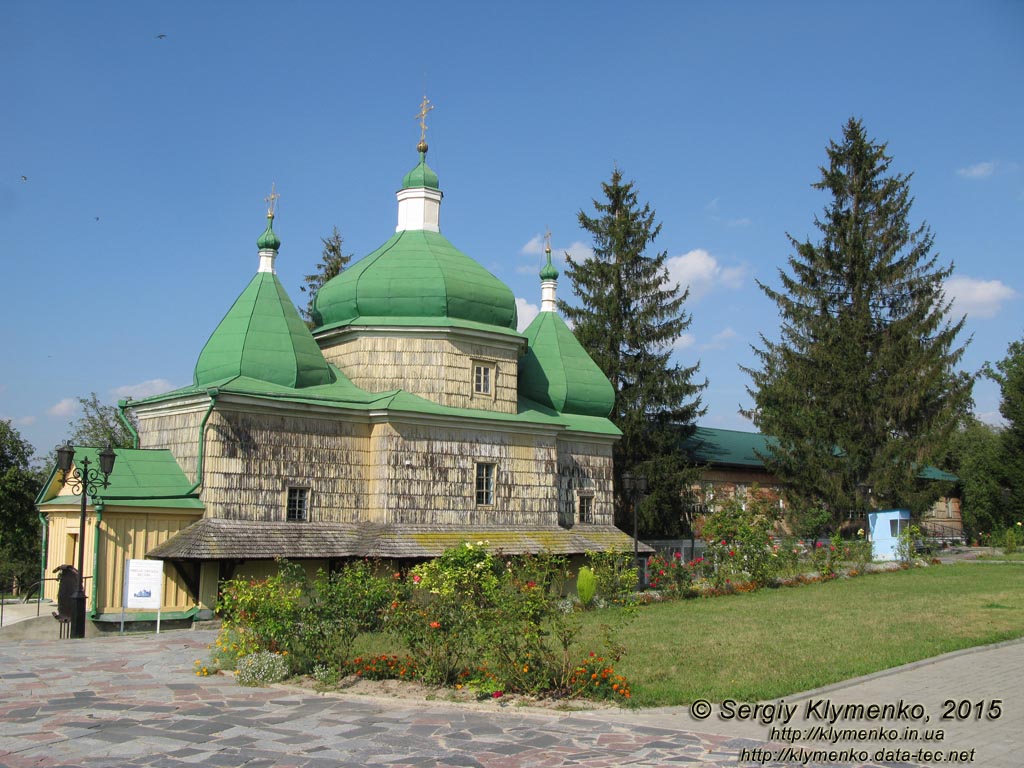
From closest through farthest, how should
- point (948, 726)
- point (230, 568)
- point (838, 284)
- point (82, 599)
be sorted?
1. point (948, 726)
2. point (82, 599)
3. point (230, 568)
4. point (838, 284)

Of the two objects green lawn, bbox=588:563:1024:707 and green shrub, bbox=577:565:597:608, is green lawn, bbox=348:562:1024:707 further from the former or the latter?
green shrub, bbox=577:565:597:608

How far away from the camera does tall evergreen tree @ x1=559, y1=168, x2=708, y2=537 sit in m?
32.1

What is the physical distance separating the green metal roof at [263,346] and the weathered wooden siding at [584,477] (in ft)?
22.3

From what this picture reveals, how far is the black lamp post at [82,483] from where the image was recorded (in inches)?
661

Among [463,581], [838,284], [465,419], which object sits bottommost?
[463,581]

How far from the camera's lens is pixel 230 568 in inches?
749

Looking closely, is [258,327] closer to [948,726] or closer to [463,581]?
[463,581]

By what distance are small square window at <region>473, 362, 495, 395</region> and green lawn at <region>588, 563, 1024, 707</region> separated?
6.80 metres

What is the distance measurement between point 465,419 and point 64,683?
11873 mm

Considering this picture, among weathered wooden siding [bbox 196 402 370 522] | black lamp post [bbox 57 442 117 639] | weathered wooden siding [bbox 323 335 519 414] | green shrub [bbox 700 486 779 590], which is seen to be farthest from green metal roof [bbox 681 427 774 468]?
black lamp post [bbox 57 442 117 639]

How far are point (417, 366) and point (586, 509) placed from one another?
6424 millimetres

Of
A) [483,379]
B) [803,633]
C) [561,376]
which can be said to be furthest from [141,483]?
[803,633]

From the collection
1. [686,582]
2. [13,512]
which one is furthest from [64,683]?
[13,512]

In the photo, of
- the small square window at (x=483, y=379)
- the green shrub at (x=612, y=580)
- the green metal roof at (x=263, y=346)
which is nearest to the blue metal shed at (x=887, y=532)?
the green shrub at (x=612, y=580)
